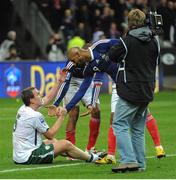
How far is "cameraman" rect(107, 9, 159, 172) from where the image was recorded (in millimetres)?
12164

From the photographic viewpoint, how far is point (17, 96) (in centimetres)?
2850

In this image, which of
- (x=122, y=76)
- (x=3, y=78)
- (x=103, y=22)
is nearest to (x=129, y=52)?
(x=122, y=76)

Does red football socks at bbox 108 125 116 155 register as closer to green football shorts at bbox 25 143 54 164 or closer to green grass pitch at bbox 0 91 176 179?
green grass pitch at bbox 0 91 176 179

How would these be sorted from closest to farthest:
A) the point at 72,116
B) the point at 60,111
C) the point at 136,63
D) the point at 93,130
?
1. the point at 136,63
2. the point at 60,111
3. the point at 93,130
4. the point at 72,116

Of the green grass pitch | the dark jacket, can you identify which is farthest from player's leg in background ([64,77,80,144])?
the dark jacket

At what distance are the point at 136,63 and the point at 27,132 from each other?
2.19 meters

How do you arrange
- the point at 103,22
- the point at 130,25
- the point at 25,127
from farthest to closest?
1. the point at 103,22
2. the point at 25,127
3. the point at 130,25

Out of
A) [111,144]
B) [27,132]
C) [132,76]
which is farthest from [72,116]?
[132,76]

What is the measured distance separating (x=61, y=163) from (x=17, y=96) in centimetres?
1474

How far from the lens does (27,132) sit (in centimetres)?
1335

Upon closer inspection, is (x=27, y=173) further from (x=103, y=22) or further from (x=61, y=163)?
(x=103, y=22)

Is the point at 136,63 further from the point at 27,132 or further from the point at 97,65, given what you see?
the point at 27,132

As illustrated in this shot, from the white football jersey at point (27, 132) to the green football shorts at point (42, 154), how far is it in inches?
2.3

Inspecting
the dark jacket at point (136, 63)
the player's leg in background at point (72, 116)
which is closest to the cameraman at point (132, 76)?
the dark jacket at point (136, 63)
